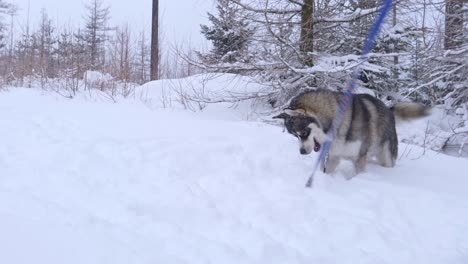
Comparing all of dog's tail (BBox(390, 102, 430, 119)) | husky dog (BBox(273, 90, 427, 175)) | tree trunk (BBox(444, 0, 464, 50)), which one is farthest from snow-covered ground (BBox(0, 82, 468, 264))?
tree trunk (BBox(444, 0, 464, 50))

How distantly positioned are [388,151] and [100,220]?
3251mm

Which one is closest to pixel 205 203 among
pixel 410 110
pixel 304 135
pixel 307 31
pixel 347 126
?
pixel 304 135

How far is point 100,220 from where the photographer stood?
2.06 metres

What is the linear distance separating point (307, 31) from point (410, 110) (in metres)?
4.17

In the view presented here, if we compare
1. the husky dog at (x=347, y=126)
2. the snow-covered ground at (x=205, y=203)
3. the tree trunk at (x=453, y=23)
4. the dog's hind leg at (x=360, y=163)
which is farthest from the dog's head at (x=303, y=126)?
the tree trunk at (x=453, y=23)

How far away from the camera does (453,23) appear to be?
25.5 ft

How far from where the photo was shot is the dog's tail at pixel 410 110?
405 cm

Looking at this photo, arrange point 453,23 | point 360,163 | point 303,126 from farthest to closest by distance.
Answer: point 453,23
point 360,163
point 303,126

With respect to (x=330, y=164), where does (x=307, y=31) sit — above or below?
above

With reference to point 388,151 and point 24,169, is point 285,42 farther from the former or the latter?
point 24,169

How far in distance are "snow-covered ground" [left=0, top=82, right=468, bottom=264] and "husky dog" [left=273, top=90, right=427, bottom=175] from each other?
23cm

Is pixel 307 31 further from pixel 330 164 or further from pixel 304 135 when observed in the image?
pixel 304 135

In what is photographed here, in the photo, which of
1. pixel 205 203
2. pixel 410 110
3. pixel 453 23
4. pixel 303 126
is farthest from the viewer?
pixel 453 23

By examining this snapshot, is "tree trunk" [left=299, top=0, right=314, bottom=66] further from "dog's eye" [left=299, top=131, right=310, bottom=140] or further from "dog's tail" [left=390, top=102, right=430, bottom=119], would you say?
"dog's eye" [left=299, top=131, right=310, bottom=140]
